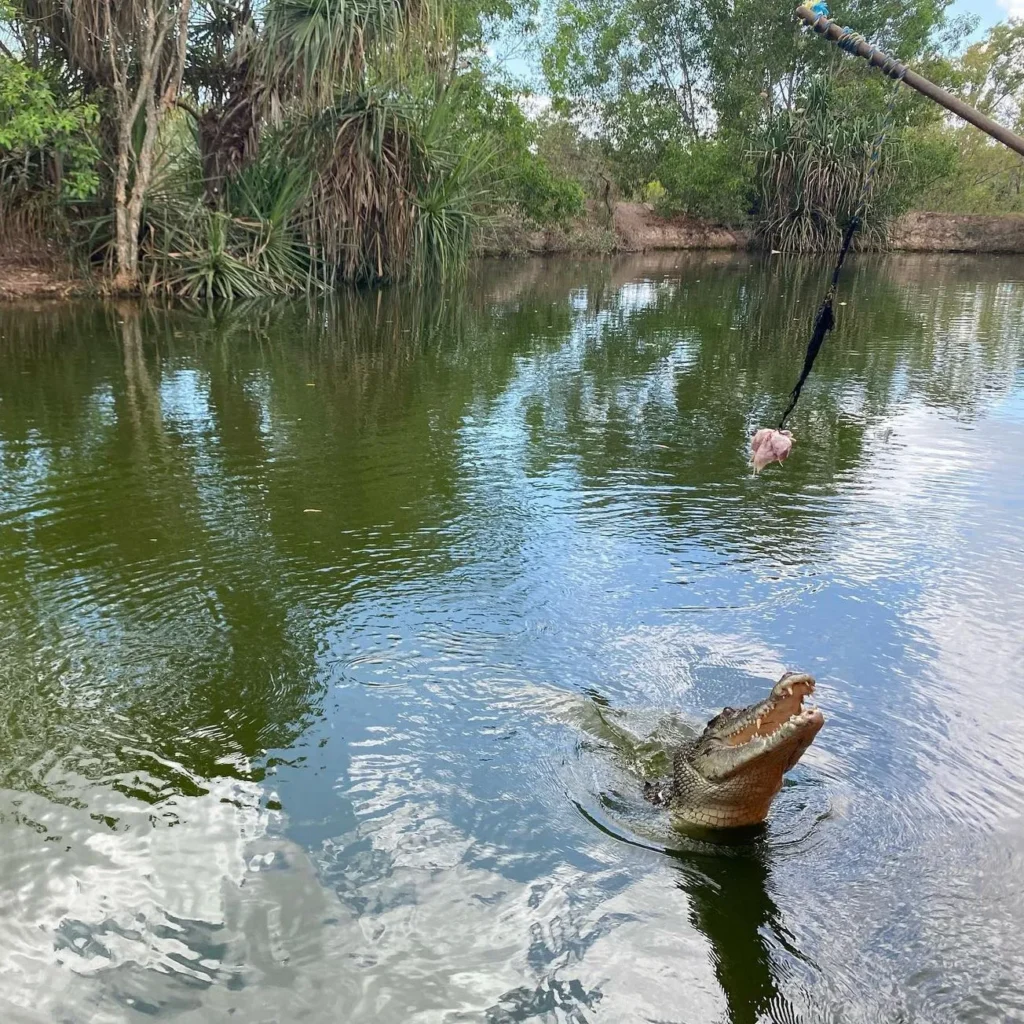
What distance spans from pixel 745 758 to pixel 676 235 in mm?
32066

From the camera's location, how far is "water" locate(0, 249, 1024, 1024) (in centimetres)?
240

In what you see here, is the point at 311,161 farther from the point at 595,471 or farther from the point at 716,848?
the point at 716,848

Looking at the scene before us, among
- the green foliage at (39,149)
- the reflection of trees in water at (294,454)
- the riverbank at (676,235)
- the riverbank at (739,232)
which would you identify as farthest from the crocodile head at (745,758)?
the riverbank at (739,232)

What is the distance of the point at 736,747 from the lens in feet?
8.81

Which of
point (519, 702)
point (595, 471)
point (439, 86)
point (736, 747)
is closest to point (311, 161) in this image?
point (439, 86)

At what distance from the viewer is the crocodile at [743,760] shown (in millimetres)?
2582

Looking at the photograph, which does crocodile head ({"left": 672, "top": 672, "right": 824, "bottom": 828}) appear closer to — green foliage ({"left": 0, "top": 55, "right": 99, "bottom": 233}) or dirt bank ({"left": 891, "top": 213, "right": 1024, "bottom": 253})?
green foliage ({"left": 0, "top": 55, "right": 99, "bottom": 233})

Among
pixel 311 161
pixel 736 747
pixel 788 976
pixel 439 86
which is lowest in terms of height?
pixel 788 976

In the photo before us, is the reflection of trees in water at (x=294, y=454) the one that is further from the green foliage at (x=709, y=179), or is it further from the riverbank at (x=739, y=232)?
the green foliage at (x=709, y=179)

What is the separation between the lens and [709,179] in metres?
30.5

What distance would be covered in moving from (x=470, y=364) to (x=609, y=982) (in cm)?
822

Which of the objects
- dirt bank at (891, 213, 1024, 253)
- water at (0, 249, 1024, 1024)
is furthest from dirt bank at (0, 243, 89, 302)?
dirt bank at (891, 213, 1024, 253)

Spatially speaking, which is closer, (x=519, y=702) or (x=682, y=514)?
(x=519, y=702)

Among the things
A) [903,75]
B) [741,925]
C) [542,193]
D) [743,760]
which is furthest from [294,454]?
[542,193]
